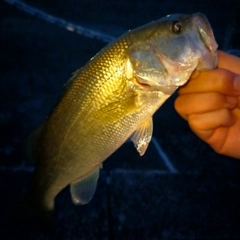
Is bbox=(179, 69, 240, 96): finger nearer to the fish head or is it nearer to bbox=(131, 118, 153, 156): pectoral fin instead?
the fish head

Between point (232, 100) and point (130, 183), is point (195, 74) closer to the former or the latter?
point (232, 100)

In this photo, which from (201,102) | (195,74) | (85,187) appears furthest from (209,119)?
(85,187)

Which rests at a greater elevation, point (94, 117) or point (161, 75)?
point (161, 75)

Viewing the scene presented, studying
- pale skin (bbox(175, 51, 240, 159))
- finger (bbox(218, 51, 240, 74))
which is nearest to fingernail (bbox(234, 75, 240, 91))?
pale skin (bbox(175, 51, 240, 159))

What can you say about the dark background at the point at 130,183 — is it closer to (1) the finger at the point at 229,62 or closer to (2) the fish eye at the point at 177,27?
(1) the finger at the point at 229,62

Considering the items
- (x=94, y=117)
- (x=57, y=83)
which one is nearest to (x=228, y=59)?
(x=94, y=117)

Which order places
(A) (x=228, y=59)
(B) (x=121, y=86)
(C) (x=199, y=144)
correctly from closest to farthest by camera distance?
(B) (x=121, y=86)
(A) (x=228, y=59)
(C) (x=199, y=144)

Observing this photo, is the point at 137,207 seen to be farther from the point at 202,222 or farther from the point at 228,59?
the point at 228,59

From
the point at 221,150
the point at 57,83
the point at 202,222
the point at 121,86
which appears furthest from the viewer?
the point at 57,83
